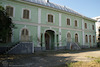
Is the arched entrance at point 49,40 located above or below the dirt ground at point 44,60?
above

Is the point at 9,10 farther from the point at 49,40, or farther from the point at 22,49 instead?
the point at 49,40

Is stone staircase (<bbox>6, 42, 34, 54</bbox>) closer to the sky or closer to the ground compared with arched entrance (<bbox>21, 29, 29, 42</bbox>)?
closer to the ground

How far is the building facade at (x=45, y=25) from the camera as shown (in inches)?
468

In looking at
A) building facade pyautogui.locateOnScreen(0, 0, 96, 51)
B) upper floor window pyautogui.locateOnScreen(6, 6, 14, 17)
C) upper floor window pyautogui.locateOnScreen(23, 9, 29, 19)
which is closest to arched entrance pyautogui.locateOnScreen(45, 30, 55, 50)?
building facade pyautogui.locateOnScreen(0, 0, 96, 51)

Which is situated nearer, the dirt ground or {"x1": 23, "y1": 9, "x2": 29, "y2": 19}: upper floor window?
the dirt ground

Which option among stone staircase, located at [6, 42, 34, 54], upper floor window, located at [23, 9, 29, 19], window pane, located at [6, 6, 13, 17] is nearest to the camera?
stone staircase, located at [6, 42, 34, 54]

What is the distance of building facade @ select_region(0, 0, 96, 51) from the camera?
11875 millimetres

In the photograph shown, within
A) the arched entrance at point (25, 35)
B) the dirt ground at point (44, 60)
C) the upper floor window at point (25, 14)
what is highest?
the upper floor window at point (25, 14)

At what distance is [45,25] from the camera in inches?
545

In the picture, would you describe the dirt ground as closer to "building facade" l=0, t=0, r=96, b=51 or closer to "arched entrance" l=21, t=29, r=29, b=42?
"arched entrance" l=21, t=29, r=29, b=42

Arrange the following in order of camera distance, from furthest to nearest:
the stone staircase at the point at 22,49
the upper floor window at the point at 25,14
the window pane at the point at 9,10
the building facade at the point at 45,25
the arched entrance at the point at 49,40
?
the arched entrance at the point at 49,40
the upper floor window at the point at 25,14
the building facade at the point at 45,25
the window pane at the point at 9,10
the stone staircase at the point at 22,49

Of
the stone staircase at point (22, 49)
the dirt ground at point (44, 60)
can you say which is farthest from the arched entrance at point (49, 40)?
the dirt ground at point (44, 60)

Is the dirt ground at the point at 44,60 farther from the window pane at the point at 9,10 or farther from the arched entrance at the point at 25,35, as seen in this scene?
the window pane at the point at 9,10

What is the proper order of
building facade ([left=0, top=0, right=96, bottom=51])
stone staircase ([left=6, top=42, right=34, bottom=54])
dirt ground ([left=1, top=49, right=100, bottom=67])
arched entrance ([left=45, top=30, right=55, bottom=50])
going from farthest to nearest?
arched entrance ([left=45, top=30, right=55, bottom=50]) → building facade ([left=0, top=0, right=96, bottom=51]) → stone staircase ([left=6, top=42, right=34, bottom=54]) → dirt ground ([left=1, top=49, right=100, bottom=67])
